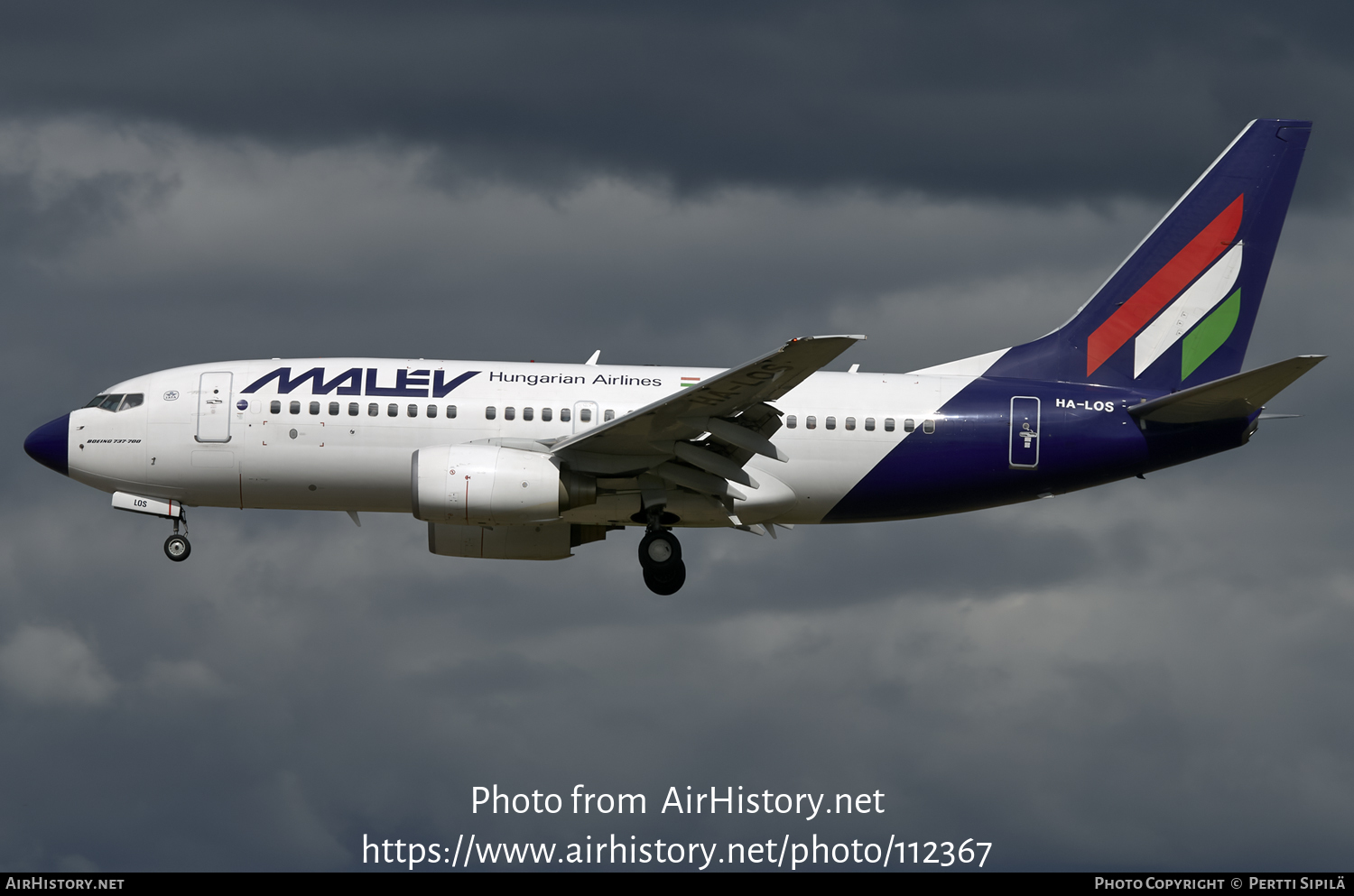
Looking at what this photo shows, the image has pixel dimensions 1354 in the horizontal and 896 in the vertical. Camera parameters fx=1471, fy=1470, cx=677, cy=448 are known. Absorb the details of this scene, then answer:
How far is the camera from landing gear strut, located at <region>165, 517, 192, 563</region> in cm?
3409

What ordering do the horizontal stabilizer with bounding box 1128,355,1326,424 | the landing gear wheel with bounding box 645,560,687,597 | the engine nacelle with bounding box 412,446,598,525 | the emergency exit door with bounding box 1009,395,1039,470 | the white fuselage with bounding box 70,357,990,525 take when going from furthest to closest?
1. the emergency exit door with bounding box 1009,395,1039,470
2. the landing gear wheel with bounding box 645,560,687,597
3. the white fuselage with bounding box 70,357,990,525
4. the engine nacelle with bounding box 412,446,598,525
5. the horizontal stabilizer with bounding box 1128,355,1326,424

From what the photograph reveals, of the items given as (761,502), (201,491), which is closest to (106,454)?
(201,491)

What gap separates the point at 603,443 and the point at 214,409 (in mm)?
9084

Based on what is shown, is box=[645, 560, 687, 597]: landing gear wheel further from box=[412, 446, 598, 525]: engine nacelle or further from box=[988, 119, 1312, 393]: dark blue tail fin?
box=[988, 119, 1312, 393]: dark blue tail fin

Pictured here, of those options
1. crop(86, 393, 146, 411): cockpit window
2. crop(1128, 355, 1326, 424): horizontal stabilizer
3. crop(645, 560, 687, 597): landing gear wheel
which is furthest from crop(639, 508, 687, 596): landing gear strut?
crop(86, 393, 146, 411): cockpit window

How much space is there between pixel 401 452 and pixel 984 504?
44.1 ft

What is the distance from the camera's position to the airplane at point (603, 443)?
3231 cm

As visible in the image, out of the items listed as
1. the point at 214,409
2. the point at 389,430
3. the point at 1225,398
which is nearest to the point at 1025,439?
the point at 1225,398

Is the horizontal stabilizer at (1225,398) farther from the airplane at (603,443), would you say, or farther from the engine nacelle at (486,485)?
the engine nacelle at (486,485)

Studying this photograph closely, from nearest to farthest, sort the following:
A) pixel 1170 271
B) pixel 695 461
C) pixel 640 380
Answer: pixel 695 461 → pixel 640 380 → pixel 1170 271

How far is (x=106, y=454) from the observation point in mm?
33812

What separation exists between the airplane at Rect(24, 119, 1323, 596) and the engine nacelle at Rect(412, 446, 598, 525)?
0.06 m

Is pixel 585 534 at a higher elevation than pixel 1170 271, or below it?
below

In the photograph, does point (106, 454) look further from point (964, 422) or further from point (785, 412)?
point (964, 422)
